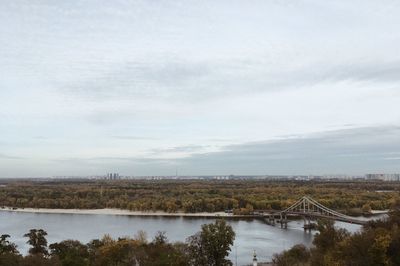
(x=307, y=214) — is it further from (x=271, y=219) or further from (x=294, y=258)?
(x=294, y=258)

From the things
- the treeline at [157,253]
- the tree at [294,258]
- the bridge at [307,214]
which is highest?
the treeline at [157,253]

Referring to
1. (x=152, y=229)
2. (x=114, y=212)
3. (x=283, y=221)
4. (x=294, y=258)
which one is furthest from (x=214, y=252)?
(x=114, y=212)

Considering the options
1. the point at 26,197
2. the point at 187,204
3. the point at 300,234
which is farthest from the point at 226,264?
the point at 26,197

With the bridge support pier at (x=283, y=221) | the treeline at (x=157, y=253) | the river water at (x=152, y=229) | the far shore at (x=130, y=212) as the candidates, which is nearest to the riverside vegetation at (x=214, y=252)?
the treeline at (x=157, y=253)

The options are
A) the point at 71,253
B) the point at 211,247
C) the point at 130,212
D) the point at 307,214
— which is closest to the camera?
the point at 211,247

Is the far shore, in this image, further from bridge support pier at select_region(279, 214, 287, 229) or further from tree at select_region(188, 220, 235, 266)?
tree at select_region(188, 220, 235, 266)

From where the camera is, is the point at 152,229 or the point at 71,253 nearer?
the point at 71,253

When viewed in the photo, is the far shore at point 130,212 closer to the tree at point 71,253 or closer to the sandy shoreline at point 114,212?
the sandy shoreline at point 114,212

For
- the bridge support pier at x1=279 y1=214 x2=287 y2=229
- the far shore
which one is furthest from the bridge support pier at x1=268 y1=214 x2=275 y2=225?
the far shore

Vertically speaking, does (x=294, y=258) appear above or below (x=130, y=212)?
above

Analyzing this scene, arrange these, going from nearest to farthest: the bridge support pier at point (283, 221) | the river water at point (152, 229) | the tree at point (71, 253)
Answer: the tree at point (71, 253) → the river water at point (152, 229) → the bridge support pier at point (283, 221)
